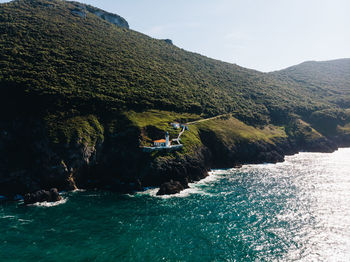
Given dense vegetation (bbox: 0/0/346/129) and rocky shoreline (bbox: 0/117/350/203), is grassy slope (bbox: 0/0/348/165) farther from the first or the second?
rocky shoreline (bbox: 0/117/350/203)

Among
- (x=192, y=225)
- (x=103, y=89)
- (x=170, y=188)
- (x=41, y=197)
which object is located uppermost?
(x=103, y=89)

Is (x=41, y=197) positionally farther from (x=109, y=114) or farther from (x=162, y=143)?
(x=109, y=114)

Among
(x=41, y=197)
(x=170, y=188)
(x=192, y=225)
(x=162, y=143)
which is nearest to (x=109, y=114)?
(x=162, y=143)

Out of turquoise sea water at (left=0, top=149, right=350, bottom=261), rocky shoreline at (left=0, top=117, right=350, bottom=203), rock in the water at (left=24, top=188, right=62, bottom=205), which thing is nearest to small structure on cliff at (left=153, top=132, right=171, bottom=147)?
rocky shoreline at (left=0, top=117, right=350, bottom=203)

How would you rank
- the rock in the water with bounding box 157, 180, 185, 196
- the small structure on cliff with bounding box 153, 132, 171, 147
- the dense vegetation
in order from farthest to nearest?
the dense vegetation, the small structure on cliff with bounding box 153, 132, 171, 147, the rock in the water with bounding box 157, 180, 185, 196

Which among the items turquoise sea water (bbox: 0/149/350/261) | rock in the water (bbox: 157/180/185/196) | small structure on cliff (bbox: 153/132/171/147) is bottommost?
turquoise sea water (bbox: 0/149/350/261)

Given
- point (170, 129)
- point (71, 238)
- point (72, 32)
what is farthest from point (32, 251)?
point (72, 32)

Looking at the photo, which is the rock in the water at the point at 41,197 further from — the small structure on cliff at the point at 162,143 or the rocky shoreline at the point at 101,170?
the small structure on cliff at the point at 162,143
